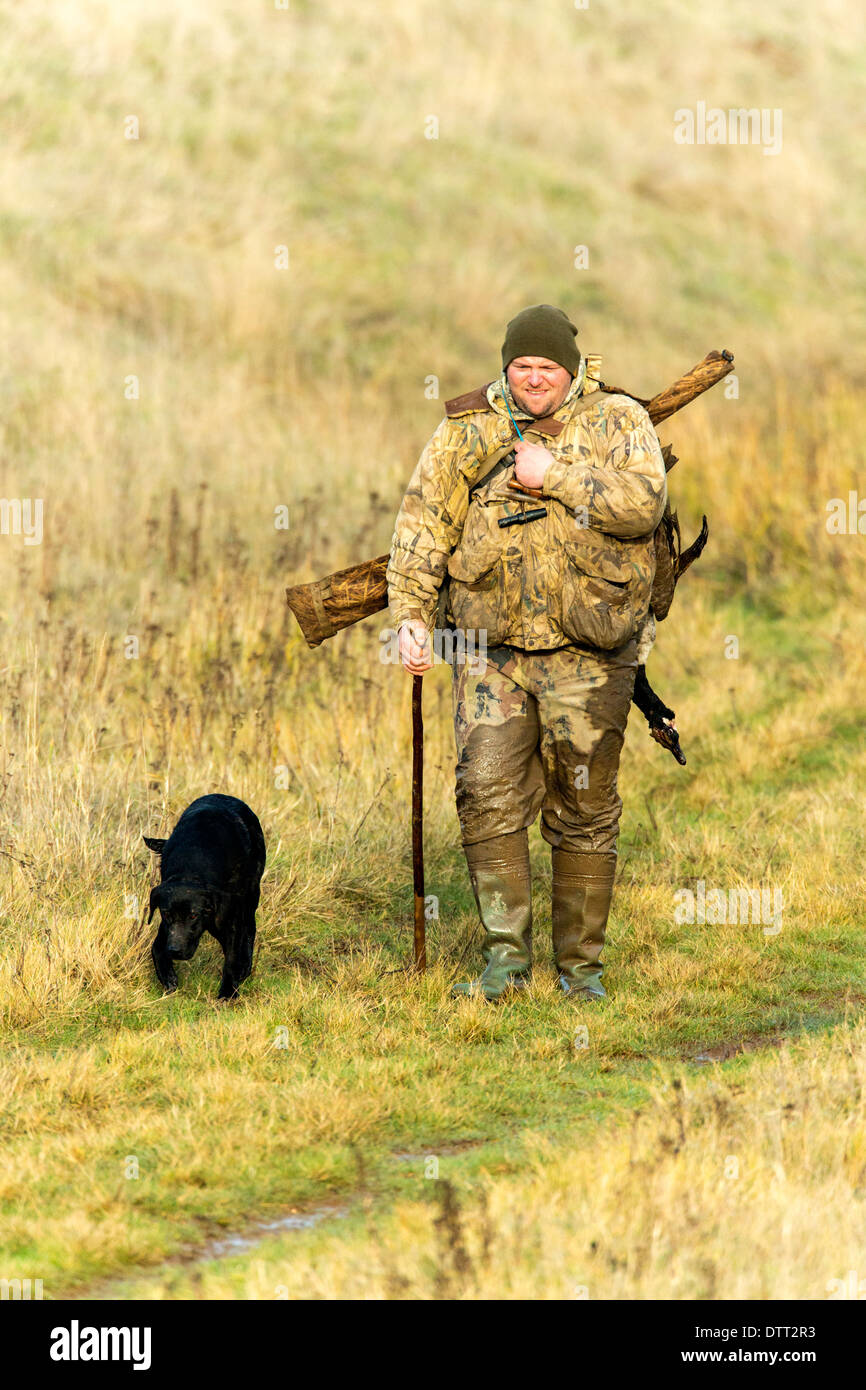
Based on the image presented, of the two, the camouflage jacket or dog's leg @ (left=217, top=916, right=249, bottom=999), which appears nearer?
the camouflage jacket

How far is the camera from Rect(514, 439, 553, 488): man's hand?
538 cm

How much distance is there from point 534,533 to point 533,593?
0.68 feet

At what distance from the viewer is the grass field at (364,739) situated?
413 cm

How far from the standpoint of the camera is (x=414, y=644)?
5.59 metres

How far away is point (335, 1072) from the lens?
16.8 ft

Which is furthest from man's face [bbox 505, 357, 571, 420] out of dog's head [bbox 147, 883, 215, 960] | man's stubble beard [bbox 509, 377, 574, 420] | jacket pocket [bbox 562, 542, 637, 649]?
dog's head [bbox 147, 883, 215, 960]

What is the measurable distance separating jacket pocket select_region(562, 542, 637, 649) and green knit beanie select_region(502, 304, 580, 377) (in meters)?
0.65

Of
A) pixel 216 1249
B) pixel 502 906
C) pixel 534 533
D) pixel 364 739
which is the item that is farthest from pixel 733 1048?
pixel 364 739

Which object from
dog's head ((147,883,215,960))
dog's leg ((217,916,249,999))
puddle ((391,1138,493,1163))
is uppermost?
dog's head ((147,883,215,960))


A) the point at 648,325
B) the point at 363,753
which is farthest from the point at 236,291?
the point at 363,753

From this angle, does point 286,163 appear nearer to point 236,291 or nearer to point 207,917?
point 236,291

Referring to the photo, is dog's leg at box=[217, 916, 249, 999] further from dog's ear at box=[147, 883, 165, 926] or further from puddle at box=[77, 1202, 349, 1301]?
puddle at box=[77, 1202, 349, 1301]

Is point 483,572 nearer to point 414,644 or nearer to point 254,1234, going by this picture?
point 414,644

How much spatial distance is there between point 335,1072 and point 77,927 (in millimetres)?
1362
